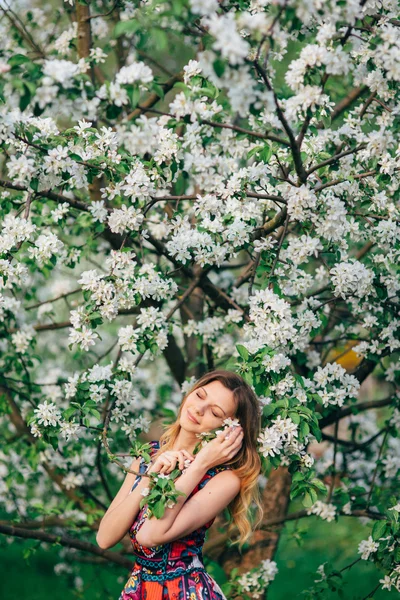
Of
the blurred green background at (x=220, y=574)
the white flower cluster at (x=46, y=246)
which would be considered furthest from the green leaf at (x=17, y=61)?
the blurred green background at (x=220, y=574)

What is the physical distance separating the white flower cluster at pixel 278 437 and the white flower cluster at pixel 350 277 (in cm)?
63

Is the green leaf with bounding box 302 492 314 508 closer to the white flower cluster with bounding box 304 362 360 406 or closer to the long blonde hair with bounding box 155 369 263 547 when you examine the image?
the long blonde hair with bounding box 155 369 263 547

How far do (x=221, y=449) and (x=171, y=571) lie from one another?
45cm

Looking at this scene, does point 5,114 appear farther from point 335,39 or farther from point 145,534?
point 145,534

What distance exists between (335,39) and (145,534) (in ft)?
5.49

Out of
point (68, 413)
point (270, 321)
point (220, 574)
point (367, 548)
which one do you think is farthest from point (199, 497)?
point (220, 574)

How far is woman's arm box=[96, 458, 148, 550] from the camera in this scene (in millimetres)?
2482

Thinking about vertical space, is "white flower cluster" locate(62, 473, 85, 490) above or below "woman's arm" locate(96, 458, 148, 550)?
above

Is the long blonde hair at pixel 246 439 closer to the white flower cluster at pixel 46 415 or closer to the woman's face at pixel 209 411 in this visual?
the woman's face at pixel 209 411

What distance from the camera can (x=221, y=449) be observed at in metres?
2.49

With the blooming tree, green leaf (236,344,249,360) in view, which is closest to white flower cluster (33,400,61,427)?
the blooming tree

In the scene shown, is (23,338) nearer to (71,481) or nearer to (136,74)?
(71,481)

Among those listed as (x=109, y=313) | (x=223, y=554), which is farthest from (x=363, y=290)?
(x=223, y=554)

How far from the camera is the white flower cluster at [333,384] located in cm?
293
